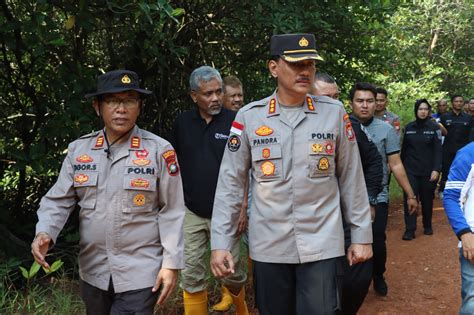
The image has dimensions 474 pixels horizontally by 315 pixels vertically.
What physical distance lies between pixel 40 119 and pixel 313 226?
3524mm

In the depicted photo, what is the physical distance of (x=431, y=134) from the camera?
8.91m

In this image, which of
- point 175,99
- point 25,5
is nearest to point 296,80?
point 25,5

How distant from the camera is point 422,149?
880 centimetres

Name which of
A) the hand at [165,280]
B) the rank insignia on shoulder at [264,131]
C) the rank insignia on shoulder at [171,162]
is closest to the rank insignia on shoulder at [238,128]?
the rank insignia on shoulder at [264,131]

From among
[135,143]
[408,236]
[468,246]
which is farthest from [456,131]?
[135,143]

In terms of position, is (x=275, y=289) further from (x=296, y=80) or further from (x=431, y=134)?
(x=431, y=134)

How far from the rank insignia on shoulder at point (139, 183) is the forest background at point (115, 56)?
159cm

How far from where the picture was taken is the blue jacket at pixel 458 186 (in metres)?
3.64

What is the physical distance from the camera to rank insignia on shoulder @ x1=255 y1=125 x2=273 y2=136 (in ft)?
10.5

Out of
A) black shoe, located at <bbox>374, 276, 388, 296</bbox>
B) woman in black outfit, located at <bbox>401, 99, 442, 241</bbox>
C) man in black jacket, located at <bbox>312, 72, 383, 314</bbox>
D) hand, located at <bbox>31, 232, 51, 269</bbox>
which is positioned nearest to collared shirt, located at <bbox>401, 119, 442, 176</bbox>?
woman in black outfit, located at <bbox>401, 99, 442, 241</bbox>

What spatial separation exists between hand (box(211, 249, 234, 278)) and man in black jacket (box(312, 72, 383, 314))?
0.84 m

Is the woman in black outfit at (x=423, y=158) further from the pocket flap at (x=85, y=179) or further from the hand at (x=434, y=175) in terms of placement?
the pocket flap at (x=85, y=179)

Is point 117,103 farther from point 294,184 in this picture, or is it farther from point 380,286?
point 380,286

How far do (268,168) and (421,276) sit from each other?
4593 millimetres
